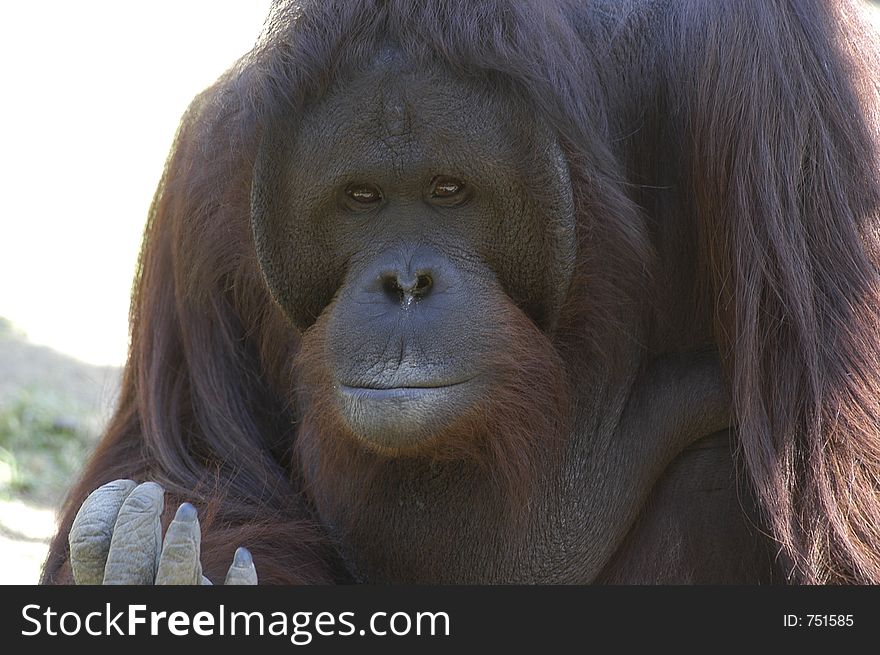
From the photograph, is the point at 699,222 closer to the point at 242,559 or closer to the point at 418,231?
the point at 418,231

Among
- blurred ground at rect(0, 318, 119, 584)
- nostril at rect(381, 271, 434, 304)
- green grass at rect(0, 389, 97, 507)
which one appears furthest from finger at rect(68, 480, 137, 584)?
green grass at rect(0, 389, 97, 507)

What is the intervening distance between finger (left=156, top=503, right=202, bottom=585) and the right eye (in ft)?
2.39

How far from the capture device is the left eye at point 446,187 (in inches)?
105

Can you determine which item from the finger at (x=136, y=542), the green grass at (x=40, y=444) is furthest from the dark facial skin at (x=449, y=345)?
the green grass at (x=40, y=444)

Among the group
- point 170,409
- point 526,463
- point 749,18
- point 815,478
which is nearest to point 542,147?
point 749,18

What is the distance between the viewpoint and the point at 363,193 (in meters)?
2.71

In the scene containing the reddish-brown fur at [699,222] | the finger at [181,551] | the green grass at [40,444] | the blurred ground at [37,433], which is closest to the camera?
the finger at [181,551]

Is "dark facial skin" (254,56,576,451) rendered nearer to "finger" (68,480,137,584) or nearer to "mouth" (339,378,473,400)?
"mouth" (339,378,473,400)

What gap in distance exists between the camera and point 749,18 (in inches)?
104

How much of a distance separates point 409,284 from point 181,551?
68 centimetres

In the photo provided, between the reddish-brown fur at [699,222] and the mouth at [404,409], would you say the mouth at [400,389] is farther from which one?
the reddish-brown fur at [699,222]

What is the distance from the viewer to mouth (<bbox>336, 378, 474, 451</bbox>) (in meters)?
2.50

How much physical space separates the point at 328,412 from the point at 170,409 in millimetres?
689

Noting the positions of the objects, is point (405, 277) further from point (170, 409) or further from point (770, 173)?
point (170, 409)
